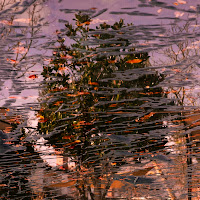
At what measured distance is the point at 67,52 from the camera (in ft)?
6.14

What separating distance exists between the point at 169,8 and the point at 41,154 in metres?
1.67

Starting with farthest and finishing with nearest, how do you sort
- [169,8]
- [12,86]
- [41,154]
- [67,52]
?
[41,154] → [67,52] → [12,86] → [169,8]

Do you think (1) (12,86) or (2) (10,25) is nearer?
(2) (10,25)

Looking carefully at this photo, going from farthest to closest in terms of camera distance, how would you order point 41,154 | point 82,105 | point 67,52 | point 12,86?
point 82,105
point 41,154
point 67,52
point 12,86

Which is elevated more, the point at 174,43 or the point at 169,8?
the point at 169,8

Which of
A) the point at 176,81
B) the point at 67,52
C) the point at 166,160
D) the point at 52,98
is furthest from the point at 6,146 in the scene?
the point at 176,81

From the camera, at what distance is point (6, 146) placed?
2.08 m

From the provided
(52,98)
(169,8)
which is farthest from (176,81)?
(52,98)

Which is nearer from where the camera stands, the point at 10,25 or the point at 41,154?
the point at 10,25

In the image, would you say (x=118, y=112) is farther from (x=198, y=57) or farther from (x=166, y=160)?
(x=198, y=57)

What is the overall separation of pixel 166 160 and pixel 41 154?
1.18 metres

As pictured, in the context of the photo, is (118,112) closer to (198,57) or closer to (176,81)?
(176,81)

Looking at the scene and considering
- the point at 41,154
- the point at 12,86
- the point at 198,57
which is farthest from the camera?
the point at 41,154

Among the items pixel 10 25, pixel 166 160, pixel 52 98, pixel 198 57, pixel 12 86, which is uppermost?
pixel 10 25
